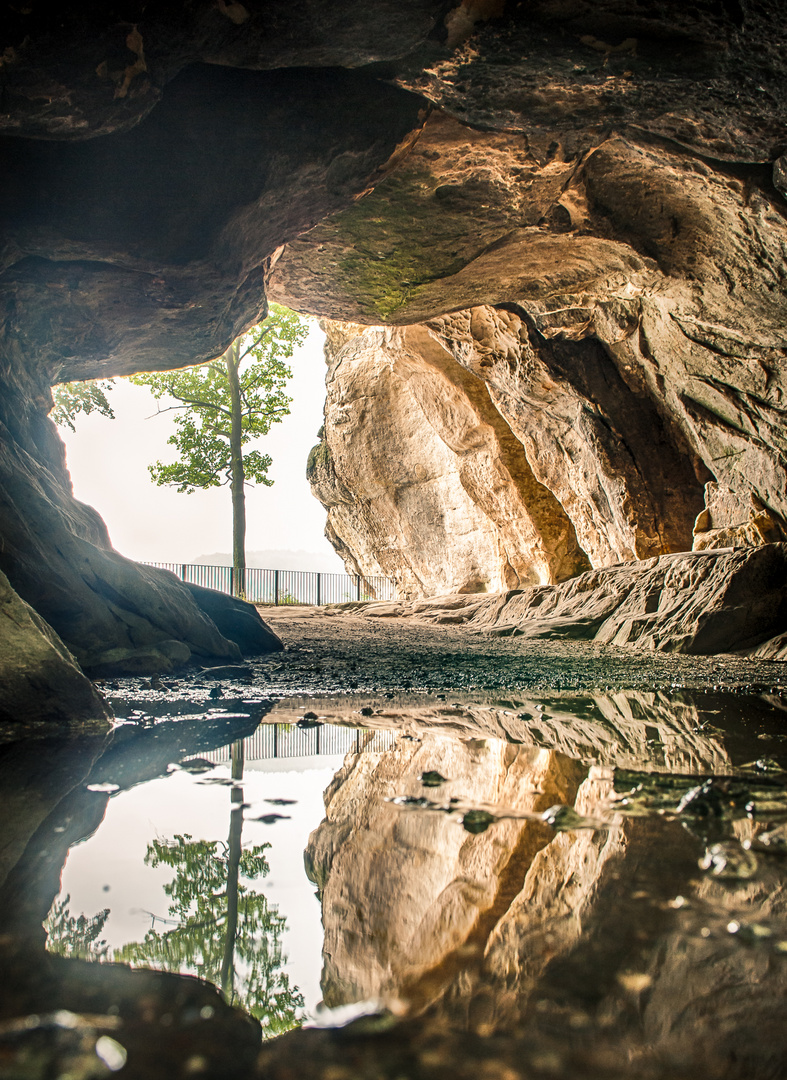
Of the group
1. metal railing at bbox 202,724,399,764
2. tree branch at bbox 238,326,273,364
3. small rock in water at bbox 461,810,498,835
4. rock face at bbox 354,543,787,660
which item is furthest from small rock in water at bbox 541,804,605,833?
tree branch at bbox 238,326,273,364

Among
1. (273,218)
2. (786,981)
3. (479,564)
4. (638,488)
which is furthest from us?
(479,564)

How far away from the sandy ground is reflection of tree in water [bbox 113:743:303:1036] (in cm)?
282

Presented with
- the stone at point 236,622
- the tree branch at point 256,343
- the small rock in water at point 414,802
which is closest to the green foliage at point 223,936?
the small rock in water at point 414,802

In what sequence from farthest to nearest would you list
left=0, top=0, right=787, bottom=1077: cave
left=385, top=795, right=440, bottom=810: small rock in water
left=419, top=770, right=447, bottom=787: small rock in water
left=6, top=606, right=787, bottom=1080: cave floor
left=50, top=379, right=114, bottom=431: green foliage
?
left=50, top=379, right=114, bottom=431: green foliage
left=0, top=0, right=787, bottom=1077: cave
left=419, top=770, right=447, bottom=787: small rock in water
left=385, top=795, right=440, bottom=810: small rock in water
left=6, top=606, right=787, bottom=1080: cave floor

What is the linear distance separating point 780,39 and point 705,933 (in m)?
4.64

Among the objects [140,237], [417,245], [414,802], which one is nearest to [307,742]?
[414,802]

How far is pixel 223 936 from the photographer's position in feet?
3.18

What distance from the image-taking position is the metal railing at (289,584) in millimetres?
23469

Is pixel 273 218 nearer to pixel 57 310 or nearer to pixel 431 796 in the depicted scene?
pixel 57 310

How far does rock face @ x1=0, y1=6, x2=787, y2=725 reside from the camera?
11.3 ft

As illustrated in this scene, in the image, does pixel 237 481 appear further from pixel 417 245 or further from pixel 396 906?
pixel 396 906

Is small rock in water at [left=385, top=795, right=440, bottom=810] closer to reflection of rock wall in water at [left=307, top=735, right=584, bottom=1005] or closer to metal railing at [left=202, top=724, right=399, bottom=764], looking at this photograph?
reflection of rock wall in water at [left=307, top=735, right=584, bottom=1005]

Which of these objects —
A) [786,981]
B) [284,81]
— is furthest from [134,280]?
[786,981]

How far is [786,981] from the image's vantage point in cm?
82
